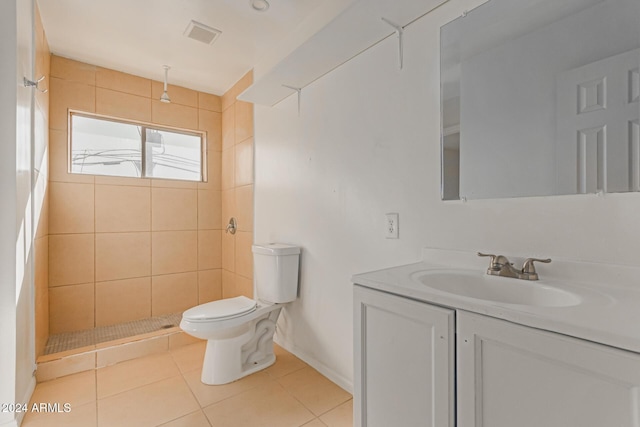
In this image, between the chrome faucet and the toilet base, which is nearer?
the chrome faucet

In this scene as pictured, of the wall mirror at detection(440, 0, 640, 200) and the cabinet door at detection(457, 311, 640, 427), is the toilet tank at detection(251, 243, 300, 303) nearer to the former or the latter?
the wall mirror at detection(440, 0, 640, 200)

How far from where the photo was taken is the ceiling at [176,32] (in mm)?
1838

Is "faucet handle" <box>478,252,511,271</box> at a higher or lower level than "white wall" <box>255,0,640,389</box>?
lower

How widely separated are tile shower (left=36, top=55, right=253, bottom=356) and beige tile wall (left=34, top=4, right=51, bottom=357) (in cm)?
5

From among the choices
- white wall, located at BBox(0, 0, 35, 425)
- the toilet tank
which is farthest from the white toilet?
white wall, located at BBox(0, 0, 35, 425)

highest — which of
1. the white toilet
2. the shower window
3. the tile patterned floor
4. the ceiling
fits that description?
the ceiling

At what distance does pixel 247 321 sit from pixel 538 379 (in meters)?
1.59

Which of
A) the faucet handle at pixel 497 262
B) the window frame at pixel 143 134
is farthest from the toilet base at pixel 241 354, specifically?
the window frame at pixel 143 134

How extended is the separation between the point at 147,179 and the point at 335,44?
216 centimetres

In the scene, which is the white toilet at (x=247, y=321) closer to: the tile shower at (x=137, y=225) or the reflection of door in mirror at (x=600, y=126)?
the tile shower at (x=137, y=225)

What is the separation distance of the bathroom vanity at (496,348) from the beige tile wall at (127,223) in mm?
2411

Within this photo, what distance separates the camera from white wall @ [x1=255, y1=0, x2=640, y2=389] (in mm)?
1033

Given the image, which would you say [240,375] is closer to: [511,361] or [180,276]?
[180,276]

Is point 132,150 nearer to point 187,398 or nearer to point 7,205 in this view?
point 7,205
